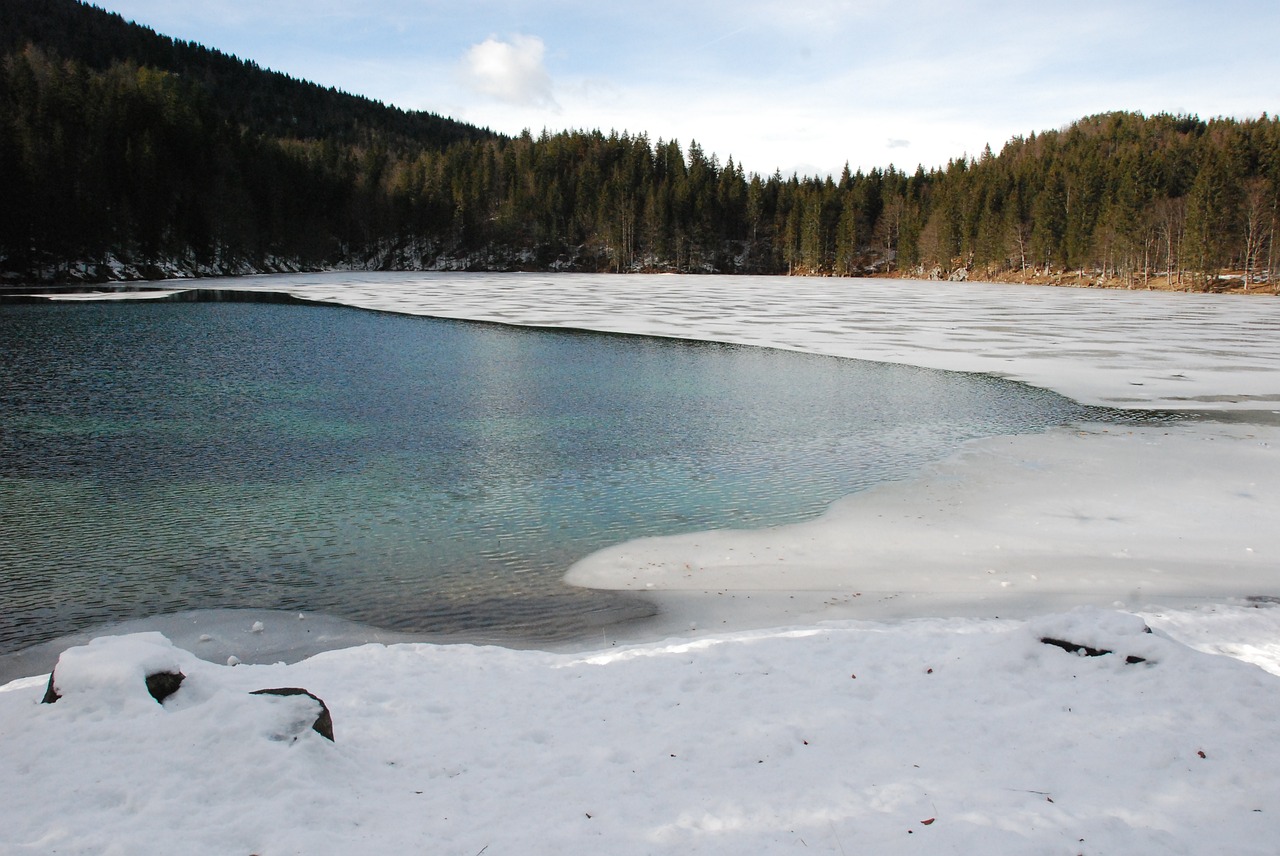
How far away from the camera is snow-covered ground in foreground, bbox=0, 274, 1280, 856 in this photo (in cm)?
341

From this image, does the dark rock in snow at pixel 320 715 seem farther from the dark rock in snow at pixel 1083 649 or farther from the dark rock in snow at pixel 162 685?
the dark rock in snow at pixel 1083 649

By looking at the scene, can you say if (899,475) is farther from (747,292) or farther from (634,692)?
(747,292)

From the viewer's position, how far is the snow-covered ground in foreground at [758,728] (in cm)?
341

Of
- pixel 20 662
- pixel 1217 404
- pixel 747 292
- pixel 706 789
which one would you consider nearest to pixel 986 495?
pixel 706 789

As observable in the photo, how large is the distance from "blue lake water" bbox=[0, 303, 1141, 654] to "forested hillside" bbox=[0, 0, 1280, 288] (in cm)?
4410

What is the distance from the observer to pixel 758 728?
4.35 meters

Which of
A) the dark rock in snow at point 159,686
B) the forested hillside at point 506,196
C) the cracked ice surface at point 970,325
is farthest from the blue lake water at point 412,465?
the forested hillside at point 506,196

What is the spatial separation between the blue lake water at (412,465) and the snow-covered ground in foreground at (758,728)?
47.5 inches

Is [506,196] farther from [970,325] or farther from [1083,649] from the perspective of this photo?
[1083,649]

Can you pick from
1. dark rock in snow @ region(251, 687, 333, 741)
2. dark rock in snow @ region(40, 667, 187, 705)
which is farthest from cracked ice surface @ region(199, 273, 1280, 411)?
dark rock in snow @ region(40, 667, 187, 705)

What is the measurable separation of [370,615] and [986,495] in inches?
277

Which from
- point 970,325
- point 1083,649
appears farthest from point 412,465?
point 970,325

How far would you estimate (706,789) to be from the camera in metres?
3.79

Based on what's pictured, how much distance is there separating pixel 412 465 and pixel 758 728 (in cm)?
768
